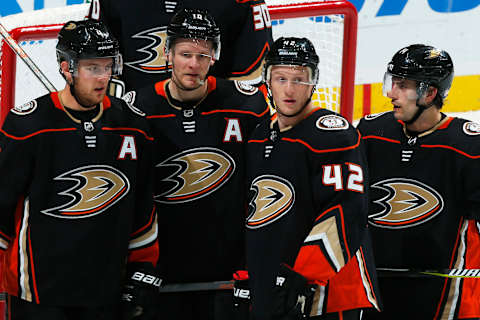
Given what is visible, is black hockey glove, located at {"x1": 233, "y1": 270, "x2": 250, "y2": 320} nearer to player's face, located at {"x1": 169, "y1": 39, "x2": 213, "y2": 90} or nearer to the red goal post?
player's face, located at {"x1": 169, "y1": 39, "x2": 213, "y2": 90}

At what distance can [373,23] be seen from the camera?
16.9ft

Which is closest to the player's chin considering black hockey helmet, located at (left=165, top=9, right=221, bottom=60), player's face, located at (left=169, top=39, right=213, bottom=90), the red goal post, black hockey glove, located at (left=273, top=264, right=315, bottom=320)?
player's face, located at (left=169, top=39, right=213, bottom=90)

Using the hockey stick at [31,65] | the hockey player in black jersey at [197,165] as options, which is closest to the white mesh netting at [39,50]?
the hockey stick at [31,65]

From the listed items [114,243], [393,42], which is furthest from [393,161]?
[393,42]

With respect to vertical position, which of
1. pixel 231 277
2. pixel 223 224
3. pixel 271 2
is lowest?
pixel 231 277

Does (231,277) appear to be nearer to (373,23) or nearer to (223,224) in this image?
(223,224)

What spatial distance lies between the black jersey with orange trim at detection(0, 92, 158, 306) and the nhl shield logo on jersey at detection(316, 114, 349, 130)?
20.4 inches

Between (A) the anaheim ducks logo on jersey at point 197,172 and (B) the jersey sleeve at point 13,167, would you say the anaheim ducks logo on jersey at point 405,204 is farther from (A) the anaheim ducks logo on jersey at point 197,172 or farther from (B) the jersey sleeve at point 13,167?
(B) the jersey sleeve at point 13,167

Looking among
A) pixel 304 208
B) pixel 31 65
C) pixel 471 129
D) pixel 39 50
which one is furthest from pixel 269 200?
pixel 39 50

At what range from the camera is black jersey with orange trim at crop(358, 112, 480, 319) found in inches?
106

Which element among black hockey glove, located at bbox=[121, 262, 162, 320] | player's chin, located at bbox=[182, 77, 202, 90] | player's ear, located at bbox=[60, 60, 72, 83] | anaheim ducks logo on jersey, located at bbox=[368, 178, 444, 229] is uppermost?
player's ear, located at bbox=[60, 60, 72, 83]

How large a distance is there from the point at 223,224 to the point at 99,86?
56 centimetres

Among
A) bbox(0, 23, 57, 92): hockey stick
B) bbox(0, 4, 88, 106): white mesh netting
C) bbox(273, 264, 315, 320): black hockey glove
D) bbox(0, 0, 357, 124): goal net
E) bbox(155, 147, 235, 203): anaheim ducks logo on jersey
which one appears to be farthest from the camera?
bbox(0, 4, 88, 106): white mesh netting

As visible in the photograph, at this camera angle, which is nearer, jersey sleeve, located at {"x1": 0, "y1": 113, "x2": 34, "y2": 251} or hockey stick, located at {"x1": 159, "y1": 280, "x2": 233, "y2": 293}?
jersey sleeve, located at {"x1": 0, "y1": 113, "x2": 34, "y2": 251}
